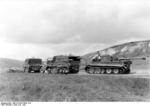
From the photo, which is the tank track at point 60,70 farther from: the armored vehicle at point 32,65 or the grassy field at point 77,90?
the grassy field at point 77,90

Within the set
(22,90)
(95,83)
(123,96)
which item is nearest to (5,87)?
(22,90)

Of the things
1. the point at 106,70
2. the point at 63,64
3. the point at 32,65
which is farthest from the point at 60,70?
the point at 32,65

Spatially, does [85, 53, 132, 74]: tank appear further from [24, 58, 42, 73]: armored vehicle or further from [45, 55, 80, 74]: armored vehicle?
[24, 58, 42, 73]: armored vehicle

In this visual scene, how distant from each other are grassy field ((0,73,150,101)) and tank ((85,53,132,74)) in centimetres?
863

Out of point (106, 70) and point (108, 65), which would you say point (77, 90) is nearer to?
point (108, 65)

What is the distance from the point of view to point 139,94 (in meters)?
20.2

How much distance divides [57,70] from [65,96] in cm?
1393

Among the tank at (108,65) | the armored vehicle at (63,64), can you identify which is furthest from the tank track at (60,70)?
the tank at (108,65)

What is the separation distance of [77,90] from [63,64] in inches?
497

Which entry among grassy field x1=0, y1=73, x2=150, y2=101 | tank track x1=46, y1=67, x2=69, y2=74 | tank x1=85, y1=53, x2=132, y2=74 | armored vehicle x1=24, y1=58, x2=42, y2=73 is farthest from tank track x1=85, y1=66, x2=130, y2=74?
grassy field x1=0, y1=73, x2=150, y2=101

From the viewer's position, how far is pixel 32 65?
3738 centimetres

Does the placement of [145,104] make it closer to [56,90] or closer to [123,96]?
[123,96]

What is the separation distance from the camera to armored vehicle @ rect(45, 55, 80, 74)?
105 feet

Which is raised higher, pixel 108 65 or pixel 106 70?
pixel 108 65
